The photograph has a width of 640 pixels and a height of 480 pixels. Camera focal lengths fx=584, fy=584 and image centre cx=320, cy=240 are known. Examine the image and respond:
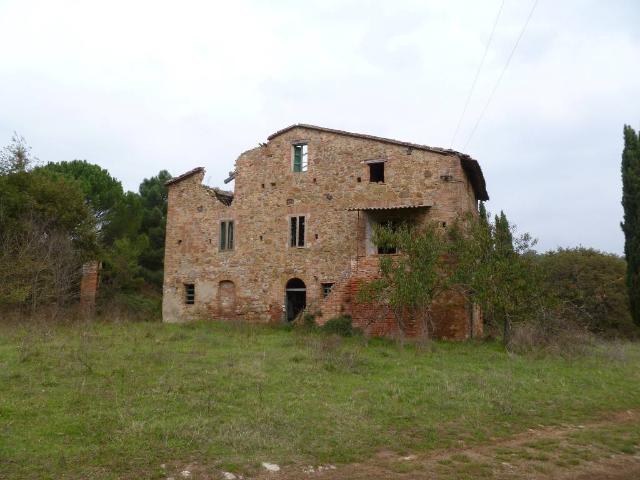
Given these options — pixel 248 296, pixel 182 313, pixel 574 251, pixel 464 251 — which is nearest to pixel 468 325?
pixel 464 251

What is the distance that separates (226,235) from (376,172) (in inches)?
268

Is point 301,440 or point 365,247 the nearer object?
point 301,440

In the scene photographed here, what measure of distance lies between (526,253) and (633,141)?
1176 cm

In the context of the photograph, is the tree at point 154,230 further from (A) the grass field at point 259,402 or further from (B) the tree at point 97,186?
(A) the grass field at point 259,402

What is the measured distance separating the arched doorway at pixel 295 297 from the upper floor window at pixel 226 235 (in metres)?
3.09

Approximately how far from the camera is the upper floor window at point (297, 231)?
76.1 ft

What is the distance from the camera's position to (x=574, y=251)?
3581cm

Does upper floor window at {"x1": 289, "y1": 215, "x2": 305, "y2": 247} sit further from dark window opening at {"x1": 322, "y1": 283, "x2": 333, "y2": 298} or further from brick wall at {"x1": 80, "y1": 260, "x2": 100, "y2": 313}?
brick wall at {"x1": 80, "y1": 260, "x2": 100, "y2": 313}

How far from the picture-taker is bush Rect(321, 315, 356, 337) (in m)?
19.9

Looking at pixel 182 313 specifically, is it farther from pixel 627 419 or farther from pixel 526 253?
pixel 627 419

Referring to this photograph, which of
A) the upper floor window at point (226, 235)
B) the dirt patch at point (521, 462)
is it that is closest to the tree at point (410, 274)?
the upper floor window at point (226, 235)

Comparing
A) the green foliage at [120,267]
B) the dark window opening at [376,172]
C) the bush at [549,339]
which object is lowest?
the bush at [549,339]

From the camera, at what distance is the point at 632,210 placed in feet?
83.6

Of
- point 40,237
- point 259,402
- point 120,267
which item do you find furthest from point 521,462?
point 120,267
